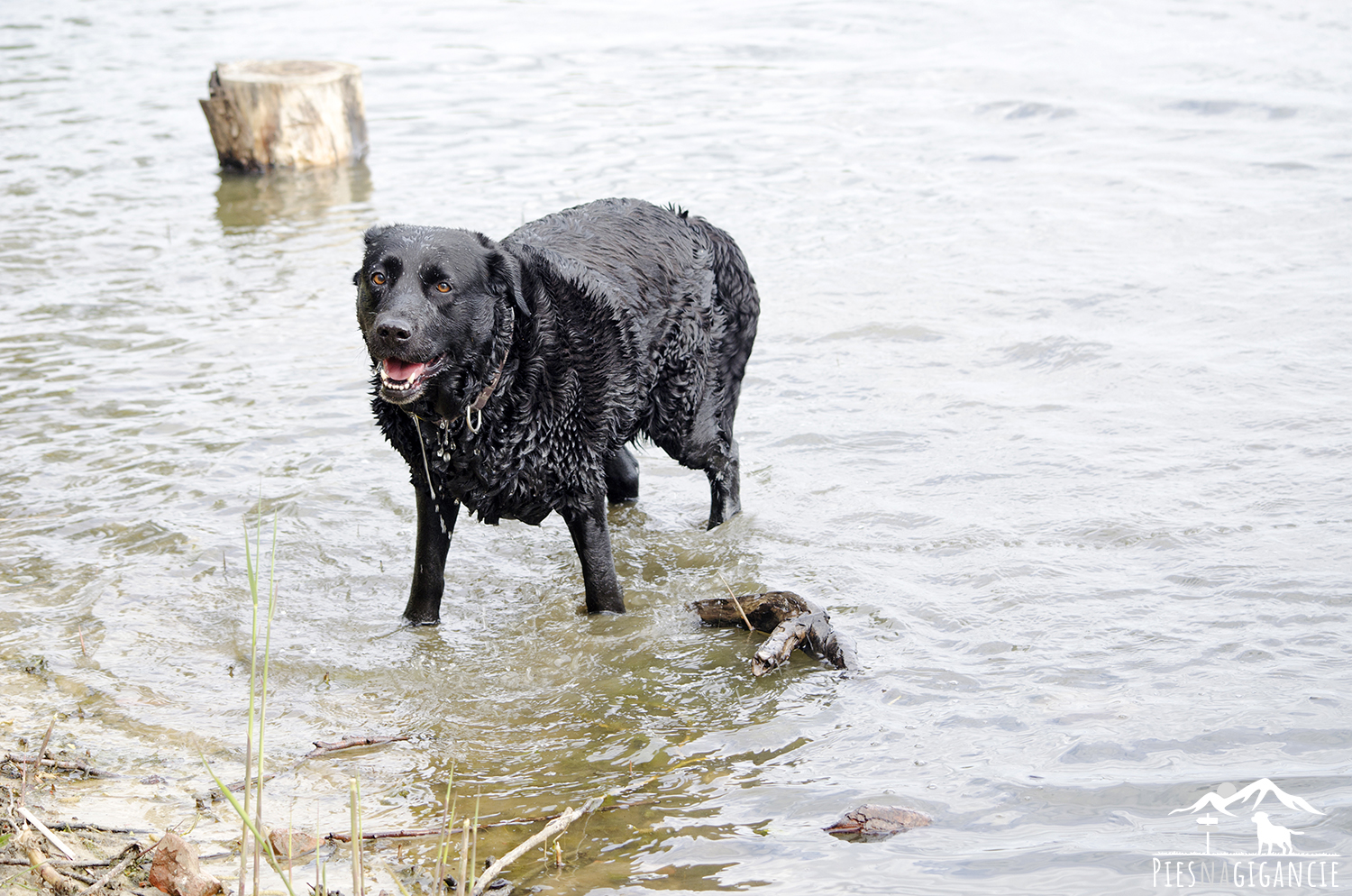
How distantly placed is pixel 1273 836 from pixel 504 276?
125 inches

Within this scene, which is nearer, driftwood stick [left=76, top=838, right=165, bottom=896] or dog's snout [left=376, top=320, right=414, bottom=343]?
driftwood stick [left=76, top=838, right=165, bottom=896]

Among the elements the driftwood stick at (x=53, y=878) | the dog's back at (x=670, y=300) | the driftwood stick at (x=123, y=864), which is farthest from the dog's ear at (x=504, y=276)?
the driftwood stick at (x=53, y=878)

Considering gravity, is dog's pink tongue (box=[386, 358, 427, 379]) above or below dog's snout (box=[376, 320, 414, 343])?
below

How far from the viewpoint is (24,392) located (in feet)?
25.3

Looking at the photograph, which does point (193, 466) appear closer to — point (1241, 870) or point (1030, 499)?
point (1030, 499)

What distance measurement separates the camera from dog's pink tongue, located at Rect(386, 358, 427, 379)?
439 centimetres

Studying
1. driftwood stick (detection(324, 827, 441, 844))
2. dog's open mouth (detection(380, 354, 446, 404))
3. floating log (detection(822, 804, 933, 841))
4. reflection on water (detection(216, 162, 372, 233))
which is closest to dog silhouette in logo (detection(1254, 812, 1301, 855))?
floating log (detection(822, 804, 933, 841))

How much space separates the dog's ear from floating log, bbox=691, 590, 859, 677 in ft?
4.96

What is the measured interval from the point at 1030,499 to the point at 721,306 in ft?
6.08

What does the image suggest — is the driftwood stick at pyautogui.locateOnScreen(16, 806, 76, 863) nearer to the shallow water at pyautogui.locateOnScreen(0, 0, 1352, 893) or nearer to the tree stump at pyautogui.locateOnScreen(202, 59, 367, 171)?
the shallow water at pyautogui.locateOnScreen(0, 0, 1352, 893)

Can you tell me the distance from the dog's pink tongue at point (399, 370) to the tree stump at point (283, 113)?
9092 mm

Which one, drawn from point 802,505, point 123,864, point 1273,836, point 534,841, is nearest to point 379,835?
point 534,841

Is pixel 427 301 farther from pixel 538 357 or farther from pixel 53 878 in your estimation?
pixel 53 878

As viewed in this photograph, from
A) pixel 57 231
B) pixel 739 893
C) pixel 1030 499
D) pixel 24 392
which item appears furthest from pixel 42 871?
pixel 57 231
